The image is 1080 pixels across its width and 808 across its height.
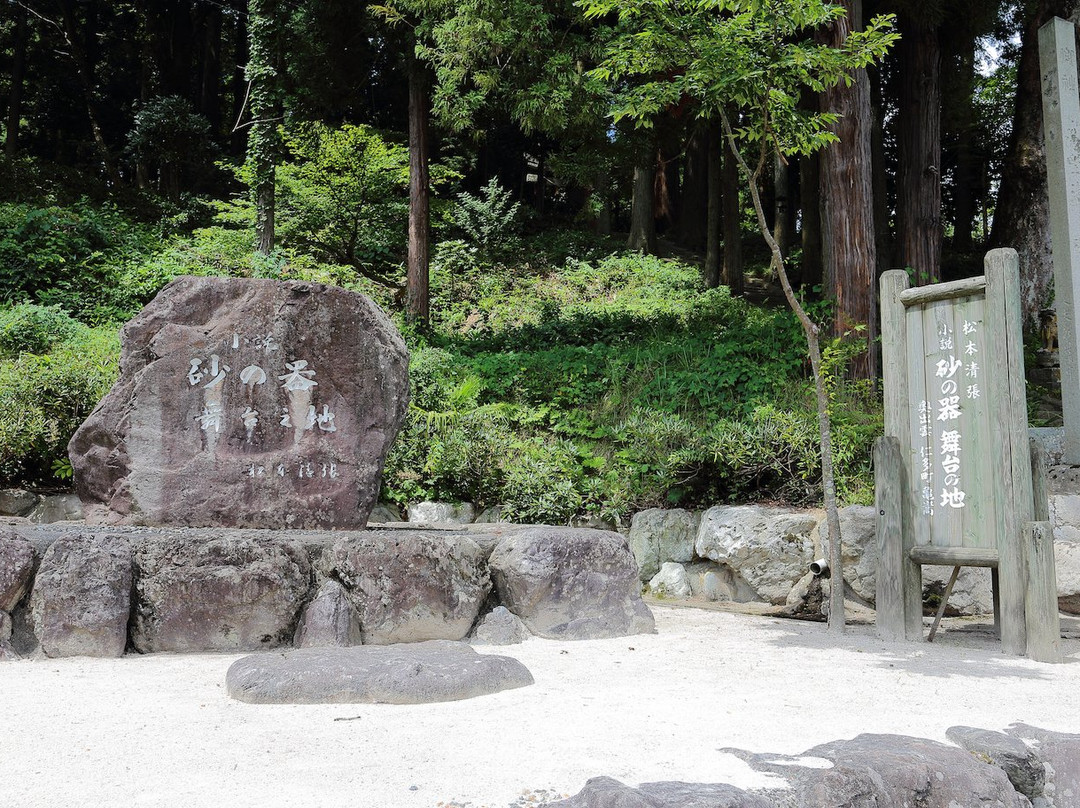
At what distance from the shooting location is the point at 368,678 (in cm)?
381

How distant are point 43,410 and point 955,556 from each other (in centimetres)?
760

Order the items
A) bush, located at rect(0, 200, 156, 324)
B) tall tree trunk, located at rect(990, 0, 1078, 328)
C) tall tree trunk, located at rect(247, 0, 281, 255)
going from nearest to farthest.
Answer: tall tree trunk, located at rect(990, 0, 1078, 328), bush, located at rect(0, 200, 156, 324), tall tree trunk, located at rect(247, 0, 281, 255)

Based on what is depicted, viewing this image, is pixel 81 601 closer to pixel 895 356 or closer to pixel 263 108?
pixel 895 356

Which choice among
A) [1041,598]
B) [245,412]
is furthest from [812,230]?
[245,412]

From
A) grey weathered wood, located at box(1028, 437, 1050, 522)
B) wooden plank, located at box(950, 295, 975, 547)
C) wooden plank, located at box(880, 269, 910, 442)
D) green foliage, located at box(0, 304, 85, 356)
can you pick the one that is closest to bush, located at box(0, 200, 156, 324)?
green foliage, located at box(0, 304, 85, 356)

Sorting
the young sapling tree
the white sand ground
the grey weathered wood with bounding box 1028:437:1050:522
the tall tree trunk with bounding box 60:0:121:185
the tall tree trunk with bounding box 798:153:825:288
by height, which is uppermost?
the tall tree trunk with bounding box 60:0:121:185

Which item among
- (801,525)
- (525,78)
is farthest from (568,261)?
(801,525)

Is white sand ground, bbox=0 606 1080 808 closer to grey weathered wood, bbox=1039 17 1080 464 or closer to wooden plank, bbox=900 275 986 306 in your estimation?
wooden plank, bbox=900 275 986 306

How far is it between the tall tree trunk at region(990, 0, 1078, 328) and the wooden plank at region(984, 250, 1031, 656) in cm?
736

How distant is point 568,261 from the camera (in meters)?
17.9

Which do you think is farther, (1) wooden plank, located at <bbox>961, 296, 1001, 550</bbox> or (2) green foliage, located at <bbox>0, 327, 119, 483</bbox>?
(2) green foliage, located at <bbox>0, 327, 119, 483</bbox>

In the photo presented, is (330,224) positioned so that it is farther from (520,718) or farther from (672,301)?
(520,718)

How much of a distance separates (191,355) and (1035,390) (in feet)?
29.0

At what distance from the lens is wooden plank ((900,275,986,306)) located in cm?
563
